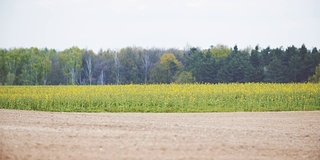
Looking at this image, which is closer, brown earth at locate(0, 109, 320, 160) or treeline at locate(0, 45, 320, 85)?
brown earth at locate(0, 109, 320, 160)

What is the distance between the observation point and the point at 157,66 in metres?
84.8

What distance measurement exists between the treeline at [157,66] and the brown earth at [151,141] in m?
54.1

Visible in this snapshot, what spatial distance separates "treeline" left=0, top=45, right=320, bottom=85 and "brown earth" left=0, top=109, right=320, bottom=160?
2130 inches

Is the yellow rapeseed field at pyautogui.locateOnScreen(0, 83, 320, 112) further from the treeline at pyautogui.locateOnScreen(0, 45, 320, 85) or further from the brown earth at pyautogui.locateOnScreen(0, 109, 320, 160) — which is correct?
the treeline at pyautogui.locateOnScreen(0, 45, 320, 85)

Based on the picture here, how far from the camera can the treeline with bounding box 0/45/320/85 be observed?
72.6 metres

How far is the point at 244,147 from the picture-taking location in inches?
533

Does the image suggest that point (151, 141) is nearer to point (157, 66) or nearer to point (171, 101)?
point (171, 101)

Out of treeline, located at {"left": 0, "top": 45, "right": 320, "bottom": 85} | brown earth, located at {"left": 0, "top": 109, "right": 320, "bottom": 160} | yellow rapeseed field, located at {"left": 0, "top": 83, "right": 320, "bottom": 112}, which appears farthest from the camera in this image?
treeline, located at {"left": 0, "top": 45, "right": 320, "bottom": 85}

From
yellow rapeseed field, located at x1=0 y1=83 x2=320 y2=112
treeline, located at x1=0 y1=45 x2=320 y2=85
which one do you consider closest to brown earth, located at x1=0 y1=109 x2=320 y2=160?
yellow rapeseed field, located at x1=0 y1=83 x2=320 y2=112

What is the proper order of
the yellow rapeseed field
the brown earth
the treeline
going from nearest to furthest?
the brown earth, the yellow rapeseed field, the treeline

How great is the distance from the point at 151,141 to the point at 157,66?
70584 mm

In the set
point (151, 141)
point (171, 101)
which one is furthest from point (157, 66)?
point (151, 141)

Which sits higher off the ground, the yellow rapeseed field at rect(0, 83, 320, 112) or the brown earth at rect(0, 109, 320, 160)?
the yellow rapeseed field at rect(0, 83, 320, 112)

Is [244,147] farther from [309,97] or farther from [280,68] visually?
[280,68]
